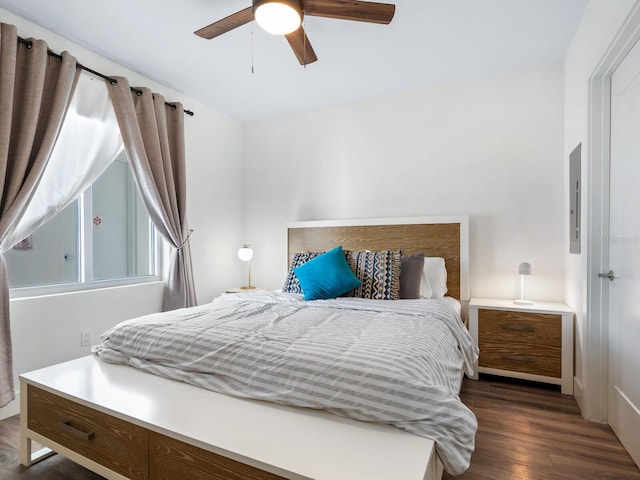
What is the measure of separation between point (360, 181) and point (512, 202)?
139 centimetres

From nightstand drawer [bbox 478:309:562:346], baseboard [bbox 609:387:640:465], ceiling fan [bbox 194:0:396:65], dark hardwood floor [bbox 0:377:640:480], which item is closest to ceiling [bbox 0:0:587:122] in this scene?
ceiling fan [bbox 194:0:396:65]

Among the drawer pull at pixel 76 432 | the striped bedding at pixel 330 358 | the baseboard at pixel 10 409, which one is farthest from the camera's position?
the baseboard at pixel 10 409

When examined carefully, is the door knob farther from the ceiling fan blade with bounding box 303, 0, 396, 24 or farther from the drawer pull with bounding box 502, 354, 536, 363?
the ceiling fan blade with bounding box 303, 0, 396, 24

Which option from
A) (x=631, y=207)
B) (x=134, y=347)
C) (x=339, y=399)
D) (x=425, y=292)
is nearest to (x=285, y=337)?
(x=339, y=399)

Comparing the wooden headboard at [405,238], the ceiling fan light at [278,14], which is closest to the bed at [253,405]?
the wooden headboard at [405,238]

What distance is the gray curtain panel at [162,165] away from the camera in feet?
8.90

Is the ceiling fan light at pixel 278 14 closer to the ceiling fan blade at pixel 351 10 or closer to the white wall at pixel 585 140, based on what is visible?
the ceiling fan blade at pixel 351 10

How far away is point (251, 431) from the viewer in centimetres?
118

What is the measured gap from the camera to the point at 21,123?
6.91ft

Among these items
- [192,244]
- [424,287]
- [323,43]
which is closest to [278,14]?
[323,43]

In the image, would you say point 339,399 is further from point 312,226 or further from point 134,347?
point 312,226

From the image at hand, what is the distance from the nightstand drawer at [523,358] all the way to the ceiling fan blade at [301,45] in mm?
2404

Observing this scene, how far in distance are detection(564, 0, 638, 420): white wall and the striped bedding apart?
67 centimetres

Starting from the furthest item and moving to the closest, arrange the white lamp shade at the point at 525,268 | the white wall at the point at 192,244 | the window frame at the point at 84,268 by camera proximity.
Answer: the white lamp shade at the point at 525,268, the window frame at the point at 84,268, the white wall at the point at 192,244
